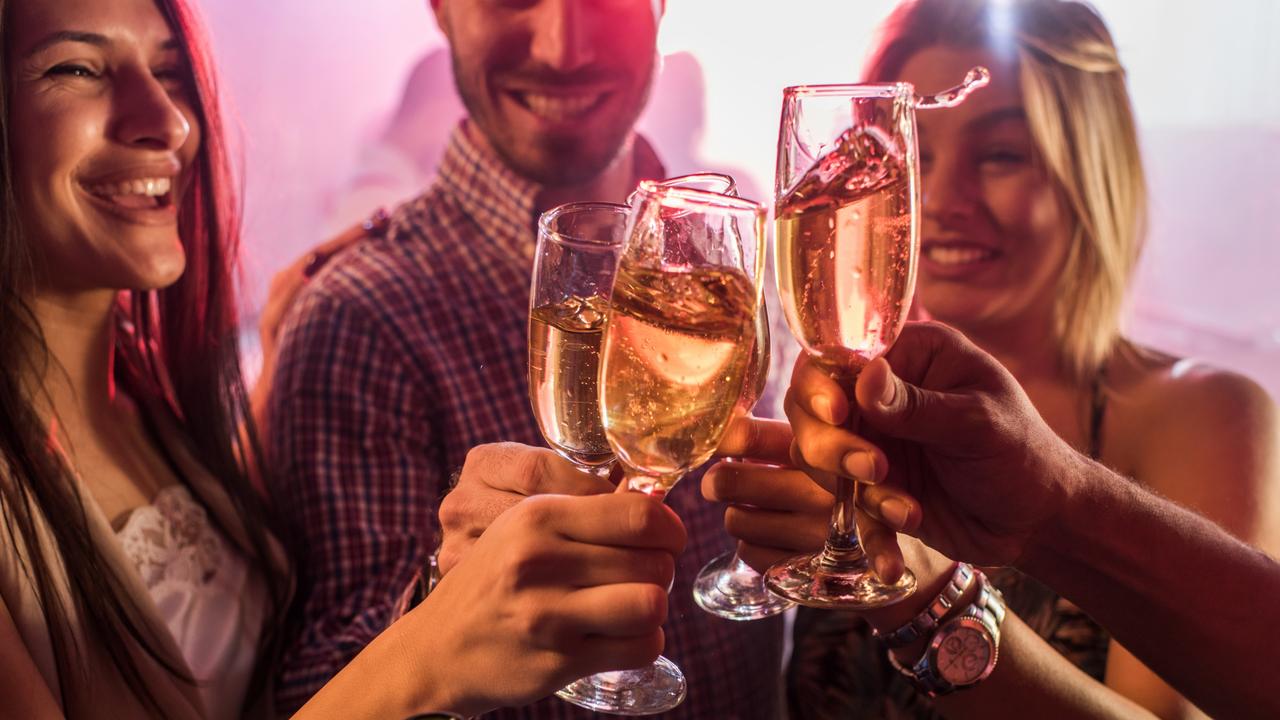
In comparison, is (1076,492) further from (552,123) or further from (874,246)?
(552,123)

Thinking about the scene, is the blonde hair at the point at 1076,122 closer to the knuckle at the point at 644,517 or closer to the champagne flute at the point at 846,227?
the champagne flute at the point at 846,227

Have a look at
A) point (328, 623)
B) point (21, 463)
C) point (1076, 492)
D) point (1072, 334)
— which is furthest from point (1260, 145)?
point (21, 463)

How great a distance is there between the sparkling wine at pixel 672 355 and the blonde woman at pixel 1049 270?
3.89ft

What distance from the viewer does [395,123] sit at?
3.11 meters

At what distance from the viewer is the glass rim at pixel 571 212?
1241 mm

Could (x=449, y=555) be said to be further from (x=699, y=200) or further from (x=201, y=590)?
(x=201, y=590)

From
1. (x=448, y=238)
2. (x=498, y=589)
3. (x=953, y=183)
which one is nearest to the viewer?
(x=498, y=589)

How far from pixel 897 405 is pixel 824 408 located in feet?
0.26

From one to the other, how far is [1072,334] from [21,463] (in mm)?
2076

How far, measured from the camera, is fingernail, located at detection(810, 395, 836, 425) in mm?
1164

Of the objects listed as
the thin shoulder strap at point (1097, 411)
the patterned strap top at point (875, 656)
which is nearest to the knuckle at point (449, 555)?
the patterned strap top at point (875, 656)

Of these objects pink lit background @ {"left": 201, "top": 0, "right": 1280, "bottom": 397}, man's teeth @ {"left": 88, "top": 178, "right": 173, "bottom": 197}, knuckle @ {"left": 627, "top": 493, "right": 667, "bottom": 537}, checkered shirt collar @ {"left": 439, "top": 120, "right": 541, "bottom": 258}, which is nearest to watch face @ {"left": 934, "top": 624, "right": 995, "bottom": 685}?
knuckle @ {"left": 627, "top": 493, "right": 667, "bottom": 537}

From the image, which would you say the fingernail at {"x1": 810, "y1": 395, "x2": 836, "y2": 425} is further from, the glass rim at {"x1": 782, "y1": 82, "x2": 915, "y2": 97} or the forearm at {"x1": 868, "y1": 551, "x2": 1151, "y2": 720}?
the forearm at {"x1": 868, "y1": 551, "x2": 1151, "y2": 720}

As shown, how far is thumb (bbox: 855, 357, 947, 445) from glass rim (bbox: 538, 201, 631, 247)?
0.33m
